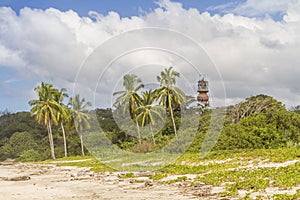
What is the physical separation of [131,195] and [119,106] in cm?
1181

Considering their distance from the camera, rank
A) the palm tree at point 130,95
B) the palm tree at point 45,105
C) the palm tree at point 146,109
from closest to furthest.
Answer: the palm tree at point 130,95
the palm tree at point 146,109
the palm tree at point 45,105

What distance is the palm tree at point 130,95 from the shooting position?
22472mm

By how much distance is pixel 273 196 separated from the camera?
1127 centimetres

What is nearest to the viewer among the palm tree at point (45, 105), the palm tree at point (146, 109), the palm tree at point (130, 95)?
the palm tree at point (130, 95)

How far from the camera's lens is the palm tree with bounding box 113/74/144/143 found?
22.5m

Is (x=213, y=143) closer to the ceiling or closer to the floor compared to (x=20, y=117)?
closer to the floor

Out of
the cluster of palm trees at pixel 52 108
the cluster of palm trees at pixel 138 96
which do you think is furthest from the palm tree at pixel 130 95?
the cluster of palm trees at pixel 52 108

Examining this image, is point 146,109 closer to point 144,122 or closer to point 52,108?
point 144,122

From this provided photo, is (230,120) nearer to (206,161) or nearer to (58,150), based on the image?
(206,161)

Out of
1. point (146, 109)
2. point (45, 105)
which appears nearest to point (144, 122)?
point (146, 109)

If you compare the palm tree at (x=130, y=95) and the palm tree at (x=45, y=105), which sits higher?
the palm tree at (x=45, y=105)

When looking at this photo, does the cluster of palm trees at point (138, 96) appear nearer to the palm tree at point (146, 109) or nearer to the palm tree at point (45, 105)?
the palm tree at point (146, 109)

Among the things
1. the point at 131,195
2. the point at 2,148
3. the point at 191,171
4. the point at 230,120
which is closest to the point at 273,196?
the point at 131,195

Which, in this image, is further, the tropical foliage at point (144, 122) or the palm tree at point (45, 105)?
the palm tree at point (45, 105)
